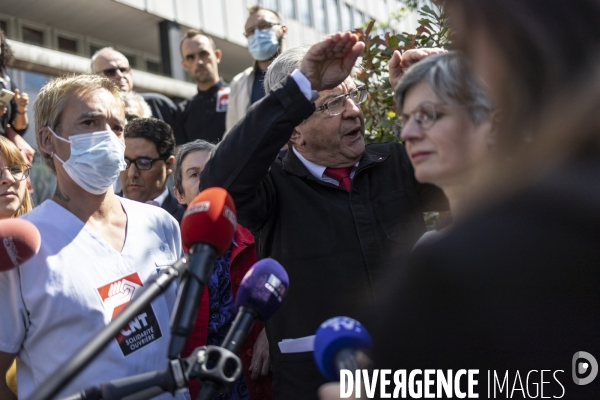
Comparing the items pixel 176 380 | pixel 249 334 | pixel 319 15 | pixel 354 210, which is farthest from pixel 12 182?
pixel 319 15

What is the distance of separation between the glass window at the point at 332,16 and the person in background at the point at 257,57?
20305mm

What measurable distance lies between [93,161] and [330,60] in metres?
1.09

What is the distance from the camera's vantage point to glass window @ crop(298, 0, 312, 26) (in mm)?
24469

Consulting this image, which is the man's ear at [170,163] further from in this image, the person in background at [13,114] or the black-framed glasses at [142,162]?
Result: the person in background at [13,114]

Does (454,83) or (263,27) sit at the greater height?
(263,27)

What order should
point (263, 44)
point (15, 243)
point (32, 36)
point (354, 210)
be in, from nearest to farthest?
point (15, 243) → point (354, 210) → point (263, 44) → point (32, 36)

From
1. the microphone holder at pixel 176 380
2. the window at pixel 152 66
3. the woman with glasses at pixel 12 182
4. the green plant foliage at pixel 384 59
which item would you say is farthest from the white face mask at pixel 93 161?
the window at pixel 152 66

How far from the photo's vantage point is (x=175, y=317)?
1.90m

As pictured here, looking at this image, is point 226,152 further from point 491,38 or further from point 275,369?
point 491,38

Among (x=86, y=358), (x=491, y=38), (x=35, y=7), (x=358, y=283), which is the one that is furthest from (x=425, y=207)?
(x=35, y=7)

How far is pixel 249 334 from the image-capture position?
146 inches

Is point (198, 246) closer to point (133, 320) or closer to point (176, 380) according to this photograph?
point (176, 380)

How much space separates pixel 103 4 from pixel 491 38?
15.5 metres

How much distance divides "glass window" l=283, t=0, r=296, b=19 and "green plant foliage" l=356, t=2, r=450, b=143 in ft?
62.0
